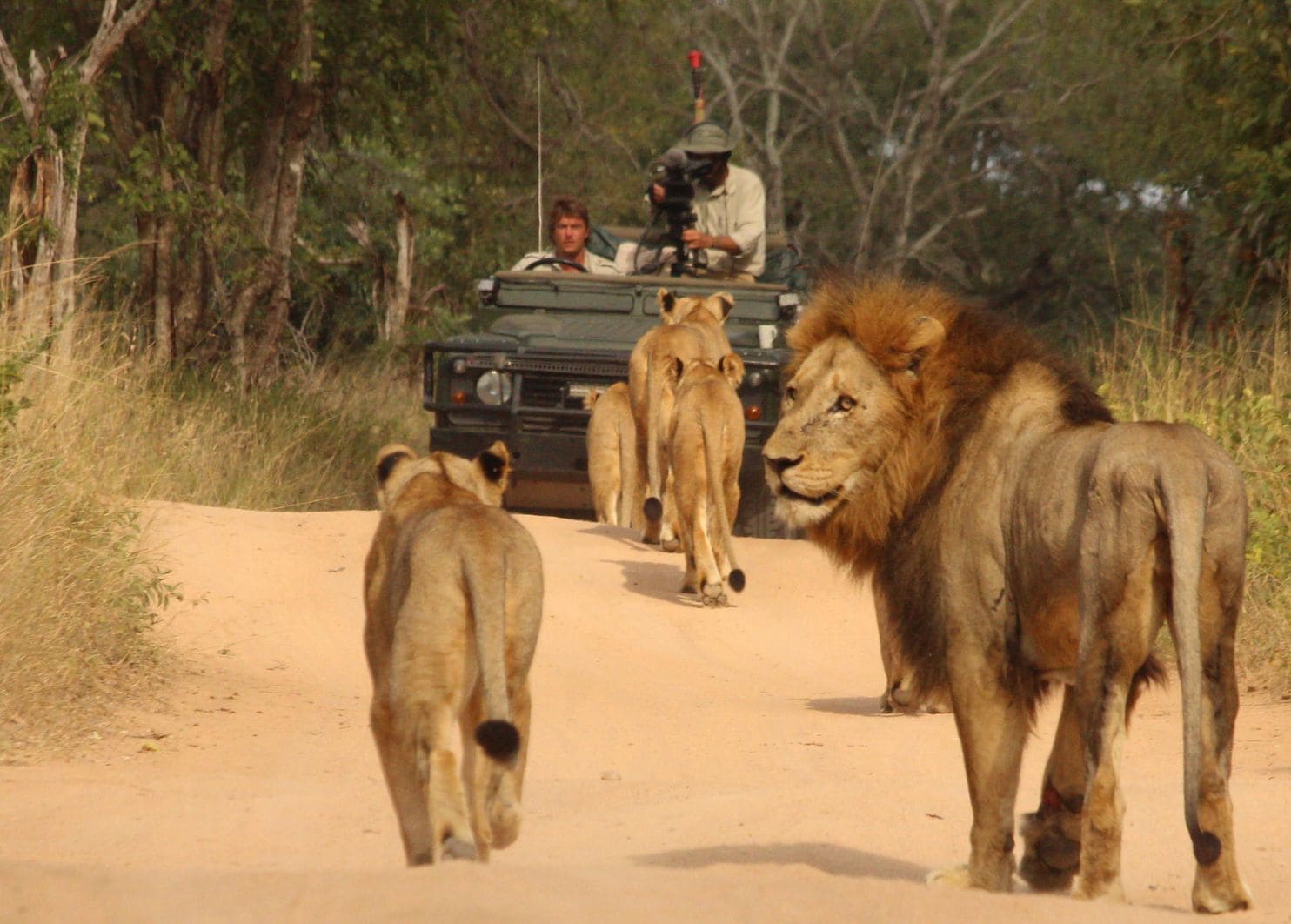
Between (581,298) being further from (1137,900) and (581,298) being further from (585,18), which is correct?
(1137,900)

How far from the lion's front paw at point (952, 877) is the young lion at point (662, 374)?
5.98 m

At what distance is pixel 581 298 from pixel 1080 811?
8830 mm

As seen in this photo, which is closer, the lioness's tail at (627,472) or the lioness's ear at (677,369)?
the lioness's ear at (677,369)

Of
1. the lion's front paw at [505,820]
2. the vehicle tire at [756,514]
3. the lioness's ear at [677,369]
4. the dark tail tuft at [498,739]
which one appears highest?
the lioness's ear at [677,369]

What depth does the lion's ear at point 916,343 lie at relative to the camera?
4648mm

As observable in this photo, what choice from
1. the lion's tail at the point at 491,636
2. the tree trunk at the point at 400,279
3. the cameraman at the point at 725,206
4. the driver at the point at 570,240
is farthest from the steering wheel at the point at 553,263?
the lion's tail at the point at 491,636

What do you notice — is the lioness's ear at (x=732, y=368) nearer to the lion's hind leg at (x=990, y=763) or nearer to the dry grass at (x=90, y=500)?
the dry grass at (x=90, y=500)

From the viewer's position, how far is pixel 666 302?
11188 mm

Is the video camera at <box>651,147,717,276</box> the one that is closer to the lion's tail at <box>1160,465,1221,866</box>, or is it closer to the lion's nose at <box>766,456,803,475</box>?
the lion's nose at <box>766,456,803,475</box>

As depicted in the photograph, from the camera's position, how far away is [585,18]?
17266 millimetres

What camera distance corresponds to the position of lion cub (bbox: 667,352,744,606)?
32.2 feet

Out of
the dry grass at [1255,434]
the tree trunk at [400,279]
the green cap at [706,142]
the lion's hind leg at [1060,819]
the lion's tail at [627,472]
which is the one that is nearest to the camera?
the lion's hind leg at [1060,819]

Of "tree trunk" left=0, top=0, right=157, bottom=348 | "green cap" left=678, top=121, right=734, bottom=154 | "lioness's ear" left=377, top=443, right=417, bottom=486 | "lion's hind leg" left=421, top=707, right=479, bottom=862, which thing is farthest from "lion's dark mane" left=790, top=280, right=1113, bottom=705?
"green cap" left=678, top=121, right=734, bottom=154

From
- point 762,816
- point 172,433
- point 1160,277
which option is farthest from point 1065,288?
point 762,816
